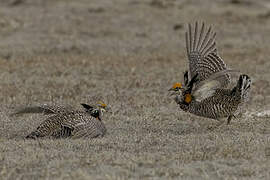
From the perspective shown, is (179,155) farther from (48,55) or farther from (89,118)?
(48,55)

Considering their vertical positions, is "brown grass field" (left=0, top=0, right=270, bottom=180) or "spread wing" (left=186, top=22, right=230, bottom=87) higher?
"spread wing" (left=186, top=22, right=230, bottom=87)

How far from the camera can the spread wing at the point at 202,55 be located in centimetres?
990

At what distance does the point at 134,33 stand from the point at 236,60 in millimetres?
5567

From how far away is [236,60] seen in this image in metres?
17.0

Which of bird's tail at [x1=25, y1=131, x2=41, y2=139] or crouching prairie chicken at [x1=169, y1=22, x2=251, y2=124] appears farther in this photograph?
crouching prairie chicken at [x1=169, y1=22, x2=251, y2=124]

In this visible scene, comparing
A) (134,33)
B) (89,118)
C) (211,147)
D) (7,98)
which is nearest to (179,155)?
(211,147)

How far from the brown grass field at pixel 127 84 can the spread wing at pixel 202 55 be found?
2.90 feet

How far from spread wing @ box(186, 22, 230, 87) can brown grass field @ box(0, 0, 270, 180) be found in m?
0.88

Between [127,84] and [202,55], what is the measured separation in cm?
354

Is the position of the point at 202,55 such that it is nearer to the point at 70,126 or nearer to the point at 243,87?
the point at 243,87

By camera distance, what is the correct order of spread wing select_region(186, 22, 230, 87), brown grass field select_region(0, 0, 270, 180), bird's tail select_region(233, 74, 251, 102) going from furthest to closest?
1. spread wing select_region(186, 22, 230, 87)
2. bird's tail select_region(233, 74, 251, 102)
3. brown grass field select_region(0, 0, 270, 180)

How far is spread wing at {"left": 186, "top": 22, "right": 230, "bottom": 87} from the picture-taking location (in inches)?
390

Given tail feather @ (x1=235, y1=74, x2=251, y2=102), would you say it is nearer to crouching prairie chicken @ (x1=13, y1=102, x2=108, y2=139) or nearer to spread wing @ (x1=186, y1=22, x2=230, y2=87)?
spread wing @ (x1=186, y1=22, x2=230, y2=87)

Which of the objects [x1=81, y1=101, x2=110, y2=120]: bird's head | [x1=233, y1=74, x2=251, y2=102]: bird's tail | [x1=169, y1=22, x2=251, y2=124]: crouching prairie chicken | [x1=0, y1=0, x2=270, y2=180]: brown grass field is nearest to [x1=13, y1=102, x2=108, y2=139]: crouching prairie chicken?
[x1=81, y1=101, x2=110, y2=120]: bird's head
